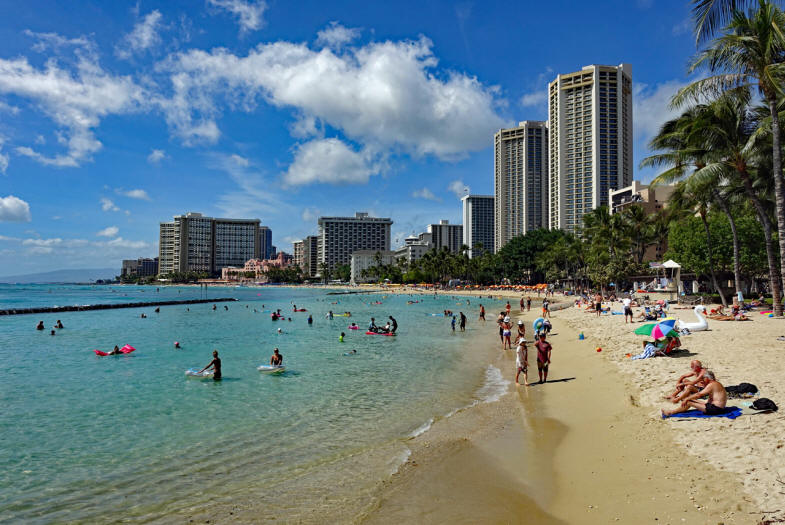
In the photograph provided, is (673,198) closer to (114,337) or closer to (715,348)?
(715,348)

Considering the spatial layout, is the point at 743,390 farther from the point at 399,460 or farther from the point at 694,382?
the point at 399,460

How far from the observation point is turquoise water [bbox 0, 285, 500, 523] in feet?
26.1

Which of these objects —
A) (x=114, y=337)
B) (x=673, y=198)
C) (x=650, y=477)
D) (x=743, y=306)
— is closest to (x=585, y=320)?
(x=743, y=306)

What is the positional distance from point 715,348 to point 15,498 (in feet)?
60.4

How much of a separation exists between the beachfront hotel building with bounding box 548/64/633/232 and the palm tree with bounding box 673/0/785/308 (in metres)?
108

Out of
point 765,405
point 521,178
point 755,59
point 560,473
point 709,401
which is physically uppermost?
point 521,178

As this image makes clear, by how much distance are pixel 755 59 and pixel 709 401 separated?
13157 mm

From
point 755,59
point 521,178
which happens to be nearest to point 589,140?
point 521,178

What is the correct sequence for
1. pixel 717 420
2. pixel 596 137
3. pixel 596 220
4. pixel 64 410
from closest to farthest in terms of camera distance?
pixel 717 420
pixel 64 410
pixel 596 220
pixel 596 137

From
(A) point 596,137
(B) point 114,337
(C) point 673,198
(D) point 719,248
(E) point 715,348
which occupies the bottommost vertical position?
(B) point 114,337

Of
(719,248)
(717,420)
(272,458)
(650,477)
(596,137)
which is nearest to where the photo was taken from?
Result: (650,477)

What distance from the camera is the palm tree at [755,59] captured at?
14.5m

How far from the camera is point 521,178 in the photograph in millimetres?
158625

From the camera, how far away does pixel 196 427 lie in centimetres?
1152
